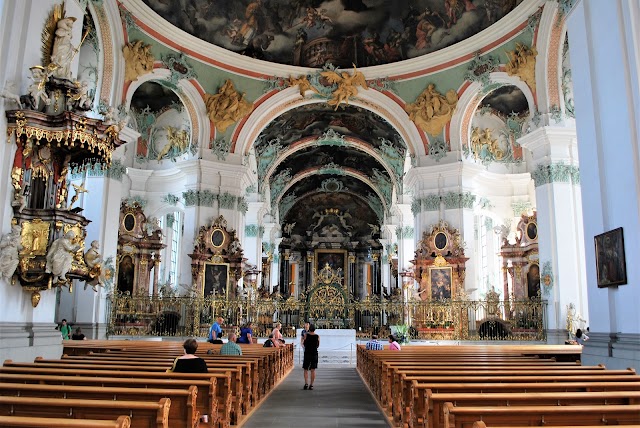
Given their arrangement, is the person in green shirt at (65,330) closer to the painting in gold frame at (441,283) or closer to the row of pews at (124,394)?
the row of pews at (124,394)

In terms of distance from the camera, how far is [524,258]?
22.0 metres

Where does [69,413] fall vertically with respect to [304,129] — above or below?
below

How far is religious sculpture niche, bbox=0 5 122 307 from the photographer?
888 cm

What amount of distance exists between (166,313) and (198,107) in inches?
315

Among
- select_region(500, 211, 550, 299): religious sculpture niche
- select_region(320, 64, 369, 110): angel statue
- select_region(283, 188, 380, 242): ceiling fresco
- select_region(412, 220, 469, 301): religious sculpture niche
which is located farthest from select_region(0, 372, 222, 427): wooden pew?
select_region(283, 188, 380, 242): ceiling fresco

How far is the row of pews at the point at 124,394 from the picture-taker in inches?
168

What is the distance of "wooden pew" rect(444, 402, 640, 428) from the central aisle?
3225mm

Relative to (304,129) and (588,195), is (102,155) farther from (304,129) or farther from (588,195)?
(304,129)

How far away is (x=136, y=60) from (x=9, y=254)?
37.9 feet

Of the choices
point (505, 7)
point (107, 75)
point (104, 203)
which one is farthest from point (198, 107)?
point (505, 7)

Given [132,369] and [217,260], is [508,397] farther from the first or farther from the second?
[217,260]

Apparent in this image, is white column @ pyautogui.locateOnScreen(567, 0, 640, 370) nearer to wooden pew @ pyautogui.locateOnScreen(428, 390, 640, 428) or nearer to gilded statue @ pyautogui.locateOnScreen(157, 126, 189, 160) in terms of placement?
wooden pew @ pyautogui.locateOnScreen(428, 390, 640, 428)

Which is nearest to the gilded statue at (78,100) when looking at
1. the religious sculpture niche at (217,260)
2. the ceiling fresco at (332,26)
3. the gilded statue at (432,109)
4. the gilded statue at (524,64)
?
the ceiling fresco at (332,26)

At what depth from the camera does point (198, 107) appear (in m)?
22.0
